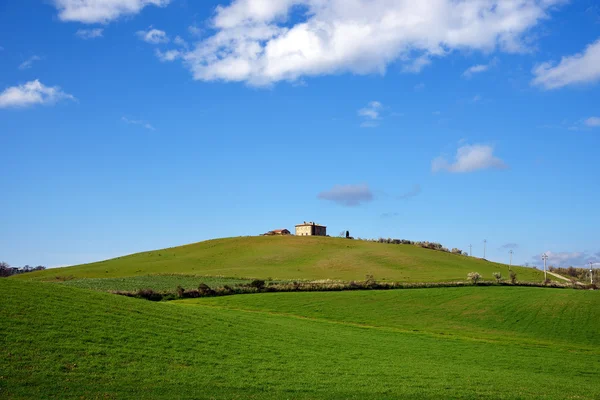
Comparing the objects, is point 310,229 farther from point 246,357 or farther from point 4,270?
point 246,357

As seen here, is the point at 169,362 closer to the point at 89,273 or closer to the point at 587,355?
the point at 587,355

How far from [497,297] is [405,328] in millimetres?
22325

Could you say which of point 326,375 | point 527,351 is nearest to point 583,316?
point 527,351

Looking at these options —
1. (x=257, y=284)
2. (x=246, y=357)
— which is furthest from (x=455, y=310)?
(x=246, y=357)

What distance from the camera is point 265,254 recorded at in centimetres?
10312

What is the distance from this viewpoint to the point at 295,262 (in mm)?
95938

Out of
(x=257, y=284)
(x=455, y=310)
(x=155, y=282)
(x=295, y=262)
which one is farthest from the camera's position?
(x=295, y=262)

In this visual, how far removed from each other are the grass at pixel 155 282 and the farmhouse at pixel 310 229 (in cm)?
7968

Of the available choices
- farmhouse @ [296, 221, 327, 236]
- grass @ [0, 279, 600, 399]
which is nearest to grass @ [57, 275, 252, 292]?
grass @ [0, 279, 600, 399]

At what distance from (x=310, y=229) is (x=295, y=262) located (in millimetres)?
59874

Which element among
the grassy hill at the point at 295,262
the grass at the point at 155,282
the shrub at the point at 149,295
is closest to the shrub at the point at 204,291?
the grass at the point at 155,282

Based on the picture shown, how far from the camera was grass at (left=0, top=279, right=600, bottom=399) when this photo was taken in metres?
18.5

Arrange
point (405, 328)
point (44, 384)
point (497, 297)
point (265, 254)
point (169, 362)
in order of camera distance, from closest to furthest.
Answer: point (44, 384)
point (169, 362)
point (405, 328)
point (497, 297)
point (265, 254)

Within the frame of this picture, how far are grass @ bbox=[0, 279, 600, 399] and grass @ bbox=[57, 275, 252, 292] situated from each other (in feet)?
84.0
